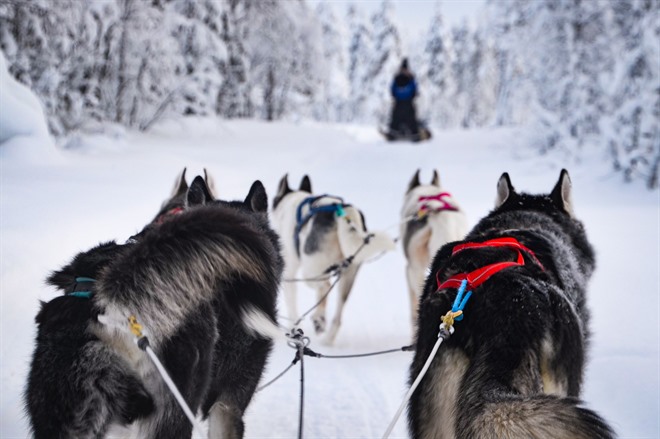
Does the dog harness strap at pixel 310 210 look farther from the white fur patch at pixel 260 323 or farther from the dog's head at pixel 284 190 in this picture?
the white fur patch at pixel 260 323

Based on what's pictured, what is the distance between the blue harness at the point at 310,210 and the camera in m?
3.98

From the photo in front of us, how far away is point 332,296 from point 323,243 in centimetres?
151

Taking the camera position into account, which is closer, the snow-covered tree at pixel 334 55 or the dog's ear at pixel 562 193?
the dog's ear at pixel 562 193

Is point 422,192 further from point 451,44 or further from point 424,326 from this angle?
point 451,44

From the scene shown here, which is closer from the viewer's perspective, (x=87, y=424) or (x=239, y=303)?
(x=87, y=424)

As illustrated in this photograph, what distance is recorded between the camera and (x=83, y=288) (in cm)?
156

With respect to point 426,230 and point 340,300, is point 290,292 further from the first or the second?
point 426,230

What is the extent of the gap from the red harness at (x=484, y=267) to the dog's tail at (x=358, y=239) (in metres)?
1.96

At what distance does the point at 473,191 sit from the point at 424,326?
27.9 ft

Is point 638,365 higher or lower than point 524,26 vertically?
lower

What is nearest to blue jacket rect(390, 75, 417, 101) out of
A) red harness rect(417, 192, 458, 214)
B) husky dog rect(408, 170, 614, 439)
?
red harness rect(417, 192, 458, 214)

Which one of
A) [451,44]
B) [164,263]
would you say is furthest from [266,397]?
[451,44]

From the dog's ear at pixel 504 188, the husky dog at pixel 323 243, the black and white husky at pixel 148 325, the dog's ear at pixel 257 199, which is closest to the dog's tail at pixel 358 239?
the husky dog at pixel 323 243

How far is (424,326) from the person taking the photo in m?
1.67
